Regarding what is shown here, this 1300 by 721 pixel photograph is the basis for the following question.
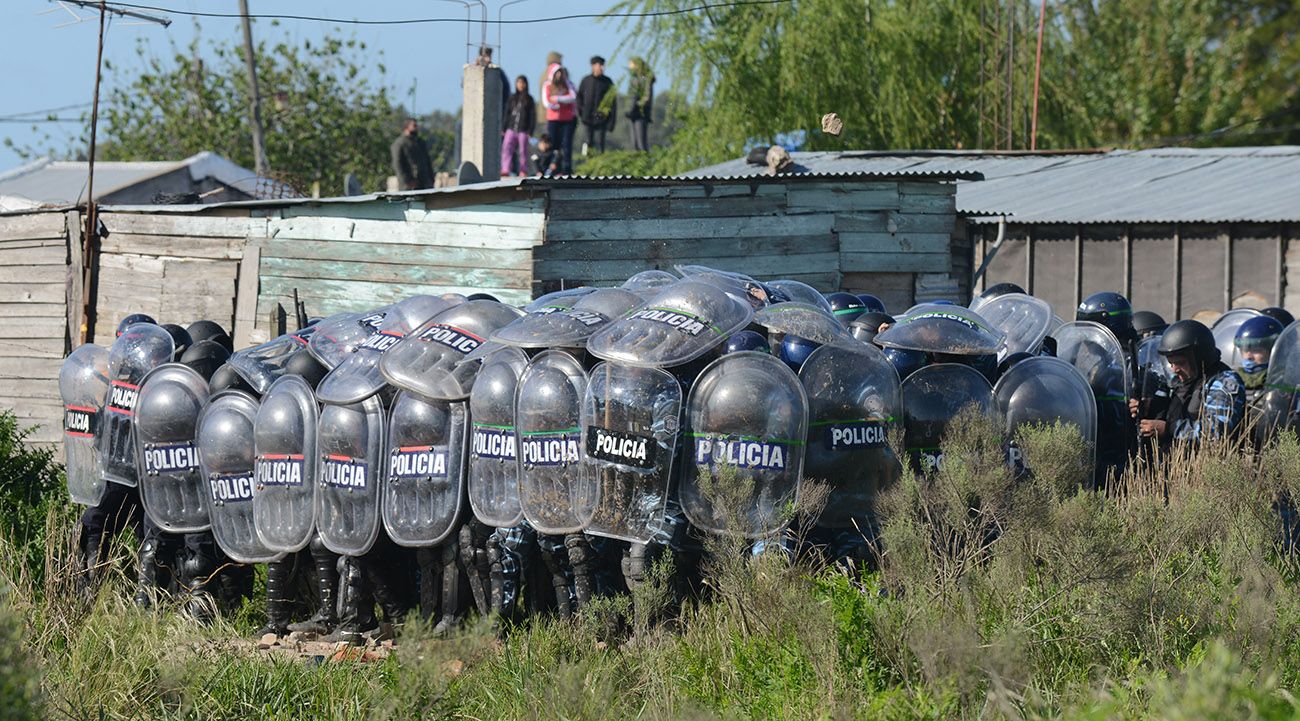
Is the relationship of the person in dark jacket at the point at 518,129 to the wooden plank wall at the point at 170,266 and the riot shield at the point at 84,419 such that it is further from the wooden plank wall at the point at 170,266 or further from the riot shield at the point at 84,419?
the riot shield at the point at 84,419

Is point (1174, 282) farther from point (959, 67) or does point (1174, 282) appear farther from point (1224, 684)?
point (1224, 684)

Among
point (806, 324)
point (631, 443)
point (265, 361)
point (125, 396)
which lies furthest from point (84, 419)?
point (806, 324)

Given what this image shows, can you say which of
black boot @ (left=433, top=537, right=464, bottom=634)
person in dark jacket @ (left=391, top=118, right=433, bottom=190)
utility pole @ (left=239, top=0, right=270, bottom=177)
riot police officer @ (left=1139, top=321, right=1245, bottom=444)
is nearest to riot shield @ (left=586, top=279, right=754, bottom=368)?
black boot @ (left=433, top=537, right=464, bottom=634)

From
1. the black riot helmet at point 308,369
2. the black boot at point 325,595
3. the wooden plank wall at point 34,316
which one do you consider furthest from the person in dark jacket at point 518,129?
the black boot at point 325,595

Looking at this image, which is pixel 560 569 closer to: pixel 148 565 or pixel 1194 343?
pixel 148 565

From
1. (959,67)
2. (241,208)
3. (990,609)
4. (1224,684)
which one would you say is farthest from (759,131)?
(1224,684)

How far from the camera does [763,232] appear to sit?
1327cm

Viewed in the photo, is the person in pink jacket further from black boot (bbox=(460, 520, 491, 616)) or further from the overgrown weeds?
the overgrown weeds

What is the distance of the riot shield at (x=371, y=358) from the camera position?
24.8 ft

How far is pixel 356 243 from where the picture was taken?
13281 mm

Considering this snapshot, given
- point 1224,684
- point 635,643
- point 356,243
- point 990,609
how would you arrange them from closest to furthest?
1. point 1224,684
2. point 990,609
3. point 635,643
4. point 356,243

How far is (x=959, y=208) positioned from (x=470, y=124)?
628cm

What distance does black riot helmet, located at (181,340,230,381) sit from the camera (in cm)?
855

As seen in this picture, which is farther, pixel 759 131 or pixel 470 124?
pixel 759 131
